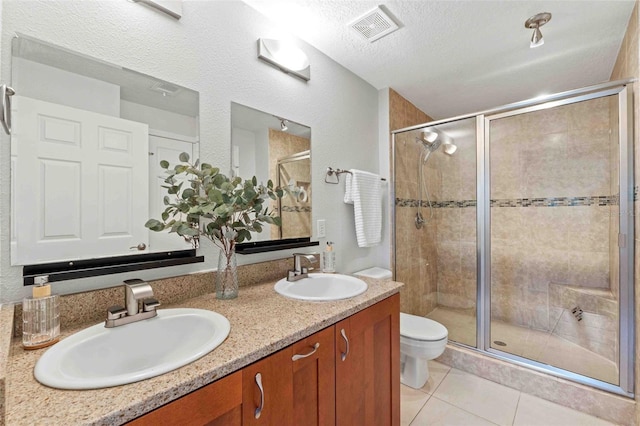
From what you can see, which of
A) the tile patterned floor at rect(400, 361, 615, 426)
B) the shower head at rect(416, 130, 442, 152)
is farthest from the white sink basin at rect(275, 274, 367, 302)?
the shower head at rect(416, 130, 442, 152)

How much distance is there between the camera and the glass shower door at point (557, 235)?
1.84 metres

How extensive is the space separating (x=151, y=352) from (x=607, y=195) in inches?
114

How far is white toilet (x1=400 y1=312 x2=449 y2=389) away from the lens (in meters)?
1.73

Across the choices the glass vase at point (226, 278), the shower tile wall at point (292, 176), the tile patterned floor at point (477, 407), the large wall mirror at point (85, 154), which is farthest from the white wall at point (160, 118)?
the tile patterned floor at point (477, 407)

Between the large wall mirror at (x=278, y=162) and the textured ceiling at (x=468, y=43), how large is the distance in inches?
23.4

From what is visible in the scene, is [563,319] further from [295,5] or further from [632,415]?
[295,5]

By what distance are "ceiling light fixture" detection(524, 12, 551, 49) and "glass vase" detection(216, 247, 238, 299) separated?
2.11 meters

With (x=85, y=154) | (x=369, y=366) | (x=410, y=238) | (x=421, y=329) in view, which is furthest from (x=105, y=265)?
(x=410, y=238)

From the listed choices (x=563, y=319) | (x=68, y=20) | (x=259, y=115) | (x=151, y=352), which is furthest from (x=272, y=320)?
(x=563, y=319)

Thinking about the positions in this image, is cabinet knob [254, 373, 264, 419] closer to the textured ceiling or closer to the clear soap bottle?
the clear soap bottle

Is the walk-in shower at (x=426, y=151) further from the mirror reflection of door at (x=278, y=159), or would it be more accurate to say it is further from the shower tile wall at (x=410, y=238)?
the mirror reflection of door at (x=278, y=159)

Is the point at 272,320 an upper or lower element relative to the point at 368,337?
upper

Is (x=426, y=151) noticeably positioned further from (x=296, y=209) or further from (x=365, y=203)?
(x=296, y=209)

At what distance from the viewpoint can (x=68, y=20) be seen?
36.4 inches
